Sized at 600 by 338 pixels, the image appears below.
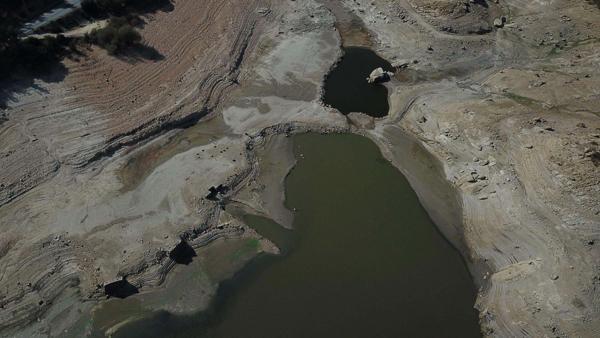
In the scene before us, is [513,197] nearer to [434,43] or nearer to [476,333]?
[476,333]

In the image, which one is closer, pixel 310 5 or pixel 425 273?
pixel 425 273

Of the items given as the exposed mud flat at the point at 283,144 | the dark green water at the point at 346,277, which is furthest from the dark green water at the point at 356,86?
the dark green water at the point at 346,277

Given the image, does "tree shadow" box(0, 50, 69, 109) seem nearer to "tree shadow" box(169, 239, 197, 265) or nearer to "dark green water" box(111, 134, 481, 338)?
"tree shadow" box(169, 239, 197, 265)

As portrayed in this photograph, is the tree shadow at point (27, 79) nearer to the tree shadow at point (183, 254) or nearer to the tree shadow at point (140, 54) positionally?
the tree shadow at point (140, 54)

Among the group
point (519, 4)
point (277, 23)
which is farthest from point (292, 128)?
point (519, 4)

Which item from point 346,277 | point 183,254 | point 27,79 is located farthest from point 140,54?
point 346,277

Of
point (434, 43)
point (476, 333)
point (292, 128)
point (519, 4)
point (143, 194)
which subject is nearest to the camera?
point (476, 333)
